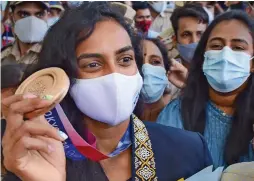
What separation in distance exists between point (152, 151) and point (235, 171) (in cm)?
34

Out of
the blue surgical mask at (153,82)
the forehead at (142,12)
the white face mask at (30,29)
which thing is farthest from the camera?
the forehead at (142,12)

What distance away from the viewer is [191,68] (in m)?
3.04

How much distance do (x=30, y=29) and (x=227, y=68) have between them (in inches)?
81.3

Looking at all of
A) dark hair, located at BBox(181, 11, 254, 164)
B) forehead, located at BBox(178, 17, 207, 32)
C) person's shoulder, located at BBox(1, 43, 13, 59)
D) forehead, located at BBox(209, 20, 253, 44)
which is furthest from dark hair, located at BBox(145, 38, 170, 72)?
person's shoulder, located at BBox(1, 43, 13, 59)

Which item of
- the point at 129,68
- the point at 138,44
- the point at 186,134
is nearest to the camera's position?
the point at 129,68

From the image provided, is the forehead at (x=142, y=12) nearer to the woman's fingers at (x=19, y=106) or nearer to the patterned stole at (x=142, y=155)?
the patterned stole at (x=142, y=155)

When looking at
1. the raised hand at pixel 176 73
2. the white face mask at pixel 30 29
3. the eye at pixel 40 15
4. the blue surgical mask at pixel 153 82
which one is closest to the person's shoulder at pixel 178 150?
the blue surgical mask at pixel 153 82

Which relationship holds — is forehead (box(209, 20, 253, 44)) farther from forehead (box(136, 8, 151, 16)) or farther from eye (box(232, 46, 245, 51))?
forehead (box(136, 8, 151, 16))

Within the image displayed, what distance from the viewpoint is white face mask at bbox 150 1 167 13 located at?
559 cm

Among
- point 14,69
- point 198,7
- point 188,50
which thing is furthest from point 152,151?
point 198,7

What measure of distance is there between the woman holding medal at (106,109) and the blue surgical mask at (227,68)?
29.3 inches

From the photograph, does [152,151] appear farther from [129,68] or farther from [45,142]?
[45,142]

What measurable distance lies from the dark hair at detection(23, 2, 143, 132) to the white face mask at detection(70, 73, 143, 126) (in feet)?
0.16

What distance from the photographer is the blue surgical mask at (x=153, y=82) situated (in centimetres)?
331
